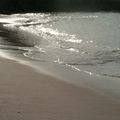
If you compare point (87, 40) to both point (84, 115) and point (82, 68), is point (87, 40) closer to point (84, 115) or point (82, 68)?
point (82, 68)

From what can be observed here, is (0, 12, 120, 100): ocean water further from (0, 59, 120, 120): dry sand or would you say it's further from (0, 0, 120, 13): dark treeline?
(0, 0, 120, 13): dark treeline

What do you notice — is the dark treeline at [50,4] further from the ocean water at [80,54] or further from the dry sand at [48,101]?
the dry sand at [48,101]

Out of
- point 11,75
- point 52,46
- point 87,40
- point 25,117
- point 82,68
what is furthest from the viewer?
point 87,40

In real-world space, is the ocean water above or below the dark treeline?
below

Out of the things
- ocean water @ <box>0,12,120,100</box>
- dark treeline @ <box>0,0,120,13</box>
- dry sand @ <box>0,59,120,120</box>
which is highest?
dark treeline @ <box>0,0,120,13</box>

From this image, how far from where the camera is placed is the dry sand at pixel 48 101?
615cm

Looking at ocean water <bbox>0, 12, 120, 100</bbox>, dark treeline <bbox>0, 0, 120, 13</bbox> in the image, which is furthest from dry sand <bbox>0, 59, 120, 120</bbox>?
dark treeline <bbox>0, 0, 120, 13</bbox>

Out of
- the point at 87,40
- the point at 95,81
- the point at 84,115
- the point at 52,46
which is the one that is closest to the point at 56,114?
the point at 84,115

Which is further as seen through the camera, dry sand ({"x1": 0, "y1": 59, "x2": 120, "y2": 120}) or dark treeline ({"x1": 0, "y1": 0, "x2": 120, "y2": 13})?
dark treeline ({"x1": 0, "y1": 0, "x2": 120, "y2": 13})

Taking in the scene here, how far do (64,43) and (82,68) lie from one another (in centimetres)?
536

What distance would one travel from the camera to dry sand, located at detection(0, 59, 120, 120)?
6148 millimetres

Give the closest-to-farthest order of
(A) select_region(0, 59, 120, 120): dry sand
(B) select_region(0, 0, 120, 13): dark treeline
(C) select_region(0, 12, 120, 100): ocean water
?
(A) select_region(0, 59, 120, 120): dry sand → (C) select_region(0, 12, 120, 100): ocean water → (B) select_region(0, 0, 120, 13): dark treeline

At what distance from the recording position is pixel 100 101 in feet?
23.4

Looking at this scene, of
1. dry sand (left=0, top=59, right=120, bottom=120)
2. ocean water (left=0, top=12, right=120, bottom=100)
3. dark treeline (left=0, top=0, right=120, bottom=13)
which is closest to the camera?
dry sand (left=0, top=59, right=120, bottom=120)
